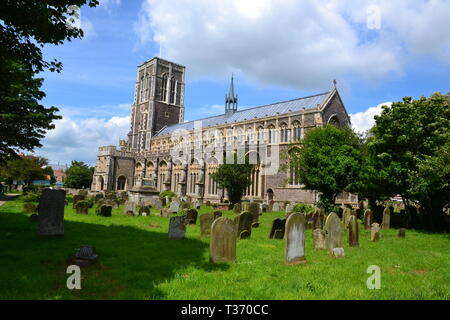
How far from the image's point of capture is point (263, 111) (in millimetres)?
41344

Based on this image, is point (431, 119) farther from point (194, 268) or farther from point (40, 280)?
point (40, 280)

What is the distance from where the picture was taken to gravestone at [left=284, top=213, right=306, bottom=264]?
23.5 ft

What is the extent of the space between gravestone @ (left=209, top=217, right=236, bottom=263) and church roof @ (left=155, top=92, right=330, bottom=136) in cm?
2901

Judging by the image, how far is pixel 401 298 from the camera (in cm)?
498

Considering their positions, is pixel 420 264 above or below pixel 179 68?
below

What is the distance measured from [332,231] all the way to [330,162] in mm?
10699

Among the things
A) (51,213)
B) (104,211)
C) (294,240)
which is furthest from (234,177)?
(294,240)

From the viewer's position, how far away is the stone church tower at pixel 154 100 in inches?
2279

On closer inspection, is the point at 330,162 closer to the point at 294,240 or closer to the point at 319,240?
the point at 319,240

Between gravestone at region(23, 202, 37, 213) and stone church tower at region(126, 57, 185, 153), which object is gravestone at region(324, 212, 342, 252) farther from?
stone church tower at region(126, 57, 185, 153)
